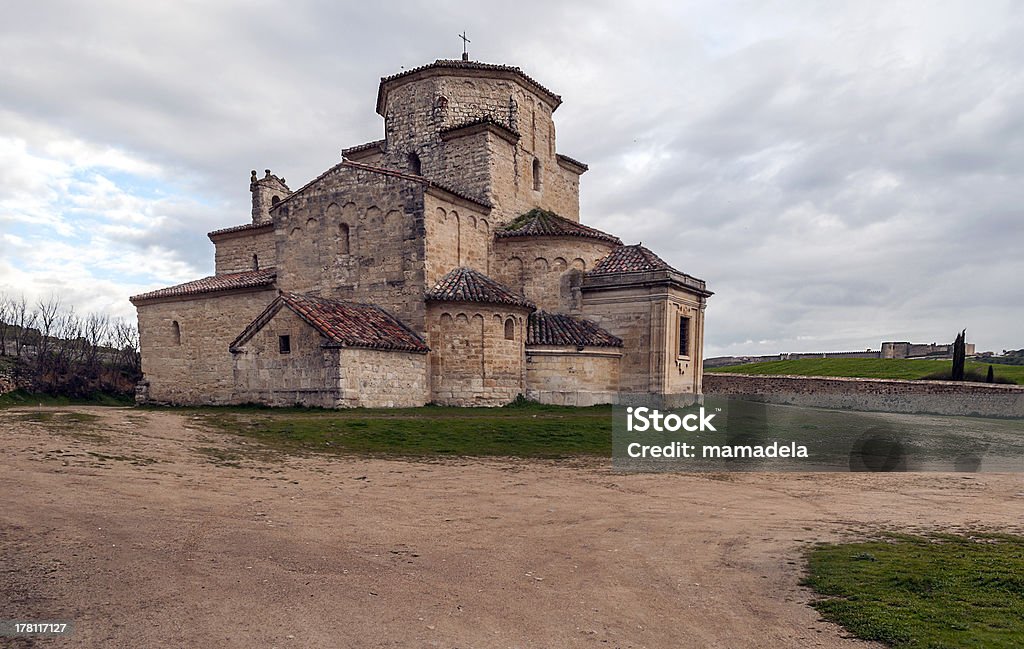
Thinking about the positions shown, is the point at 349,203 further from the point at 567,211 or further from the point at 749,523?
the point at 749,523

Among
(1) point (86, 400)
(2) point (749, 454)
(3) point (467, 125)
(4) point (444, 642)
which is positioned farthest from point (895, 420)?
(1) point (86, 400)

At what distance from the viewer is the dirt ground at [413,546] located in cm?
433

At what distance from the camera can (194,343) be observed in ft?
79.9

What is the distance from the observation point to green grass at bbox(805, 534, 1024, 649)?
4.21 metres

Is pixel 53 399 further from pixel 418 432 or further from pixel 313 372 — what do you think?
pixel 418 432

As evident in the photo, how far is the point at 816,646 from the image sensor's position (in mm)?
4195

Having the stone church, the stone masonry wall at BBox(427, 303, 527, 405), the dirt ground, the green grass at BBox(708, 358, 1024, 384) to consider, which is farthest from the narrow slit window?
the green grass at BBox(708, 358, 1024, 384)

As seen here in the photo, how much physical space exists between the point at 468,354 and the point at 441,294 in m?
2.18

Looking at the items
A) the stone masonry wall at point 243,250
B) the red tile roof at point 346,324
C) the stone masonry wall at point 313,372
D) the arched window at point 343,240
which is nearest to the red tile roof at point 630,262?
the red tile roof at point 346,324

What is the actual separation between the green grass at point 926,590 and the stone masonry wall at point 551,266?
16096 millimetres

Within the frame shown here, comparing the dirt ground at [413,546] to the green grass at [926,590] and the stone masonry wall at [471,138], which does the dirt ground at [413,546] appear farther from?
the stone masonry wall at [471,138]

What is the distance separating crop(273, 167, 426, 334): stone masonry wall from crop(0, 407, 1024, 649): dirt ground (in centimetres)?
1008

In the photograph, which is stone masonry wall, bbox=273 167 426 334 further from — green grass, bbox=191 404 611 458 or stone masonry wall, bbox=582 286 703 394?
stone masonry wall, bbox=582 286 703 394

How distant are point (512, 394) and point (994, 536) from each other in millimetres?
14204
